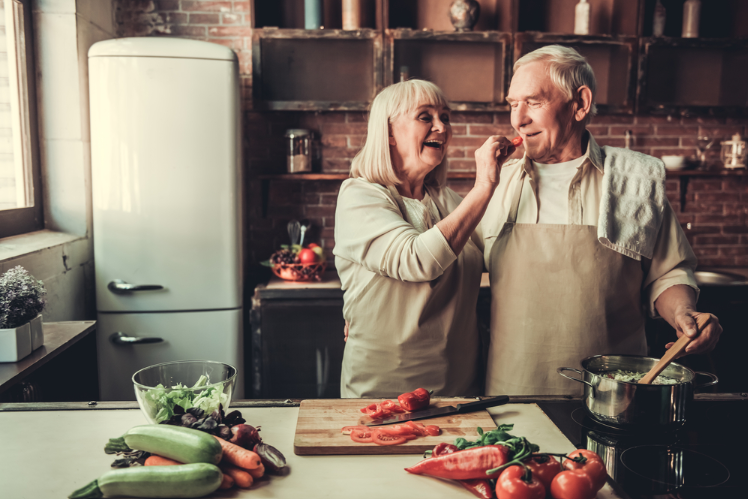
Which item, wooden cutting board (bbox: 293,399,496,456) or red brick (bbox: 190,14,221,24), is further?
red brick (bbox: 190,14,221,24)

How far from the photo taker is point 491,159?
1.49 metres

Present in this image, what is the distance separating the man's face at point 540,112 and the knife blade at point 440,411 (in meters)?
0.78

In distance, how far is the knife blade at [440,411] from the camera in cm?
110

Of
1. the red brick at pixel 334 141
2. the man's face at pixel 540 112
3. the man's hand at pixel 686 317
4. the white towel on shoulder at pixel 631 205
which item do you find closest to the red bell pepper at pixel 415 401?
the man's hand at pixel 686 317

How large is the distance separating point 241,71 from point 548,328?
7.82 ft

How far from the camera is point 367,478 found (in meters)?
0.92

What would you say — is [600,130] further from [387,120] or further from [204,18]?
[204,18]

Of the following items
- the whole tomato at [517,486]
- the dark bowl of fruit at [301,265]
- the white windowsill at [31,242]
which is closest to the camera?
the whole tomato at [517,486]

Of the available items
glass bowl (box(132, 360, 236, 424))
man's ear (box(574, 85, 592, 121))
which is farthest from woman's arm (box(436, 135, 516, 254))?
glass bowl (box(132, 360, 236, 424))

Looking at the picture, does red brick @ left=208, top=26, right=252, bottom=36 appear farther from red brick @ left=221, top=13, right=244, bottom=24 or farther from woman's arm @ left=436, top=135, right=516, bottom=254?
woman's arm @ left=436, top=135, right=516, bottom=254

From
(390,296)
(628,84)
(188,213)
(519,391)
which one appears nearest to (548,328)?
(519,391)

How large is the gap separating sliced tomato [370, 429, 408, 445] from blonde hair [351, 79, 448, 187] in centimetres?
84

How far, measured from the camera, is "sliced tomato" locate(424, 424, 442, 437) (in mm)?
1057

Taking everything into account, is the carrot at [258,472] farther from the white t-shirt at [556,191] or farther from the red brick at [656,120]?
the red brick at [656,120]
